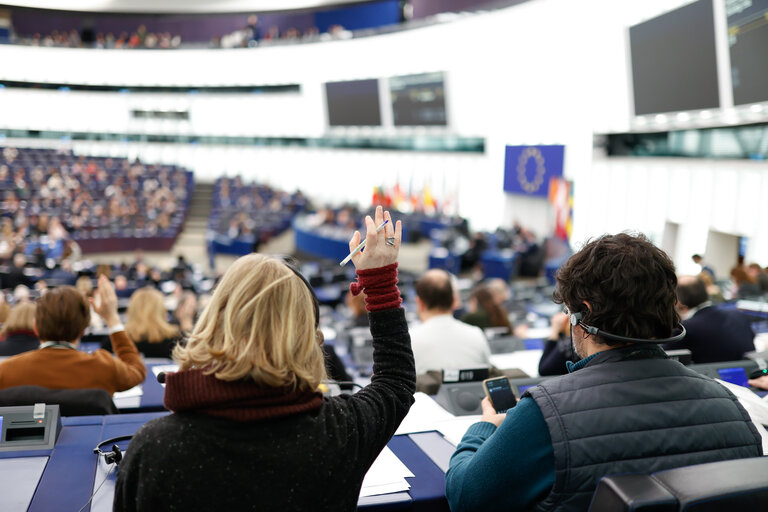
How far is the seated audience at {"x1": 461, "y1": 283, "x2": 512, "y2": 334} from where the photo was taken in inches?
→ 192

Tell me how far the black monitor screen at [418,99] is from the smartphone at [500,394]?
55.9 feet

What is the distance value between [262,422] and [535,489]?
0.59 m

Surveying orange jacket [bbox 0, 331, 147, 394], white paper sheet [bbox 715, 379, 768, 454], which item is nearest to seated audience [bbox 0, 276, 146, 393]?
orange jacket [bbox 0, 331, 147, 394]

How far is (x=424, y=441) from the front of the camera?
177 centimetres

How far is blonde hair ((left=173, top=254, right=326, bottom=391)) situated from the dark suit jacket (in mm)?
2654

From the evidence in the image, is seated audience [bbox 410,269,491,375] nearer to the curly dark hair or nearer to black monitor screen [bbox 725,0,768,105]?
the curly dark hair

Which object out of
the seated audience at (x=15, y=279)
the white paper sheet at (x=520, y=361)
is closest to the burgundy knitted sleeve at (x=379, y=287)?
the white paper sheet at (x=520, y=361)

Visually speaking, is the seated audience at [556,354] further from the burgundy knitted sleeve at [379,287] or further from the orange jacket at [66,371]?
the orange jacket at [66,371]

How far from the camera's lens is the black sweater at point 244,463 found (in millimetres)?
1018

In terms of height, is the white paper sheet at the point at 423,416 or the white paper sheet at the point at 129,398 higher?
the white paper sheet at the point at 423,416

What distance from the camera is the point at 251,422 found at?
104 centimetres

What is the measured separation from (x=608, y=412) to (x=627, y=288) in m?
0.26

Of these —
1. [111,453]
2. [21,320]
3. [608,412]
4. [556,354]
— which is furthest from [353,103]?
[608,412]

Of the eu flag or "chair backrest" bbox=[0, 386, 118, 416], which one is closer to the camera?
"chair backrest" bbox=[0, 386, 118, 416]
